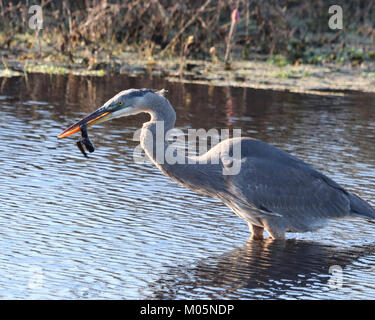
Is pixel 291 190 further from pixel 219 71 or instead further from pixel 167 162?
pixel 219 71

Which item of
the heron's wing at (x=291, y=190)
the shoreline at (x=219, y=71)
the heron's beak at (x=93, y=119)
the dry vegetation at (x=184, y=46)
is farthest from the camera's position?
the dry vegetation at (x=184, y=46)

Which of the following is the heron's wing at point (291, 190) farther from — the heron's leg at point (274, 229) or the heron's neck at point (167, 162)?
the heron's neck at point (167, 162)

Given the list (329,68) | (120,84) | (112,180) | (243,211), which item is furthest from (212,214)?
(329,68)

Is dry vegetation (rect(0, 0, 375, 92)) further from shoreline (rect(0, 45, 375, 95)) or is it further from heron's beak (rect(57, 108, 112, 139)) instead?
heron's beak (rect(57, 108, 112, 139))

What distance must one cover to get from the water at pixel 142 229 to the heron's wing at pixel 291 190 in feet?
0.94

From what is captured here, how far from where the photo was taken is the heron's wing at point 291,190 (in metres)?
7.01

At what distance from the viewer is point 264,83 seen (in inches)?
594

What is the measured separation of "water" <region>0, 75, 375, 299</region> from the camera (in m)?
5.88

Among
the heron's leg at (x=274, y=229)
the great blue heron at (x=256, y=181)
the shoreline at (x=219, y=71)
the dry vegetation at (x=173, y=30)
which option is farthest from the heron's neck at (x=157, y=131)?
the dry vegetation at (x=173, y=30)

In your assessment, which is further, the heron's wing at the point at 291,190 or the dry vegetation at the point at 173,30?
the dry vegetation at the point at 173,30

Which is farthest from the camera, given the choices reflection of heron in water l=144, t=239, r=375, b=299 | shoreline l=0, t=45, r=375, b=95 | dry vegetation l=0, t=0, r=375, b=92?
dry vegetation l=0, t=0, r=375, b=92

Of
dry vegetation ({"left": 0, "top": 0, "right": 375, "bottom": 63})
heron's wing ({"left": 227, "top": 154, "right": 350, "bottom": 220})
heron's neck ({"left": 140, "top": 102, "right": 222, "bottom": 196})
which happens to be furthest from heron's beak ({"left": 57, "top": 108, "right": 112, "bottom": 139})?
dry vegetation ({"left": 0, "top": 0, "right": 375, "bottom": 63})

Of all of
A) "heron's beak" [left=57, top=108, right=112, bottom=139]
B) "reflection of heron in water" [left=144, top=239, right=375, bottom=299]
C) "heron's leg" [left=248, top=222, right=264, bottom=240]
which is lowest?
"reflection of heron in water" [left=144, top=239, right=375, bottom=299]
